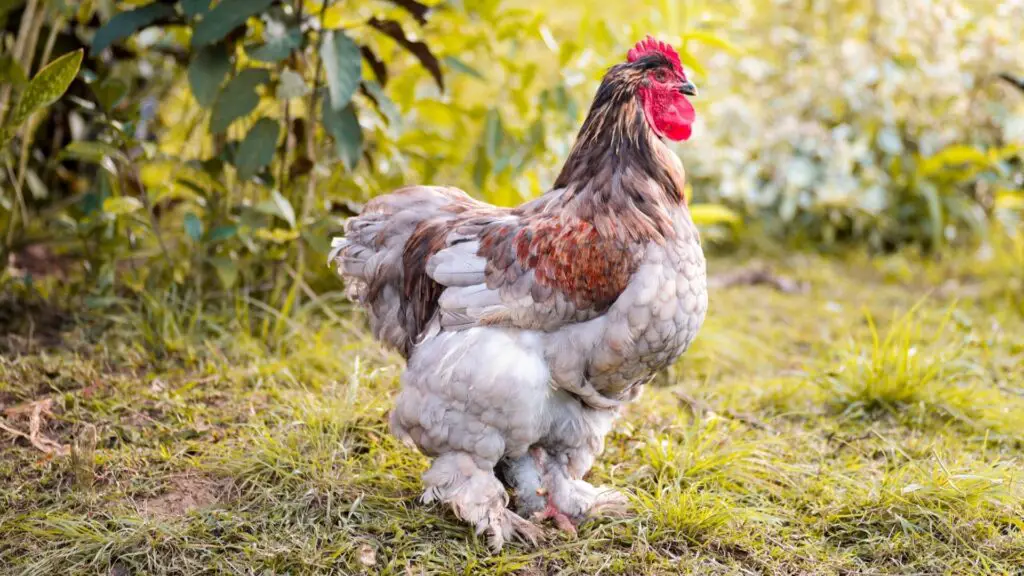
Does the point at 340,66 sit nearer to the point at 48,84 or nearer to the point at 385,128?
the point at 385,128

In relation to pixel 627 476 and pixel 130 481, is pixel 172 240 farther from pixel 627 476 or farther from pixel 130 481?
pixel 627 476

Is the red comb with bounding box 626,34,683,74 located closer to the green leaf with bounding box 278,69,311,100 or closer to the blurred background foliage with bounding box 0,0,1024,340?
the blurred background foliage with bounding box 0,0,1024,340

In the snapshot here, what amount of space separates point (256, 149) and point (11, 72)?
0.92 m

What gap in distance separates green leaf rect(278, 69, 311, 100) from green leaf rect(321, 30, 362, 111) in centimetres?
12

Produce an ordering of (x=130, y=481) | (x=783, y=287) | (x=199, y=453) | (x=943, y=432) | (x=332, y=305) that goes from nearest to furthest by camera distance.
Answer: (x=130, y=481) → (x=199, y=453) → (x=943, y=432) → (x=332, y=305) → (x=783, y=287)

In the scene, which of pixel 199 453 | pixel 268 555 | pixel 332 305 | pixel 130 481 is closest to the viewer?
pixel 268 555

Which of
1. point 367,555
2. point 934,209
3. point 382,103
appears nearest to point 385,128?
A: point 382,103

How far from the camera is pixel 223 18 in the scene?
328 centimetres

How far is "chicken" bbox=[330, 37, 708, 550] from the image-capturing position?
8.36 feet

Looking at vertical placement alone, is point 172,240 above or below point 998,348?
above

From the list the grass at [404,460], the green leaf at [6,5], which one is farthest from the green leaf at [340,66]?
the green leaf at [6,5]

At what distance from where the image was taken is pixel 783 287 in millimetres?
5582

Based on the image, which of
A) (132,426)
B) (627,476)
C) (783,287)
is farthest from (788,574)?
(783,287)

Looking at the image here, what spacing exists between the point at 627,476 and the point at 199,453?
1461 millimetres
